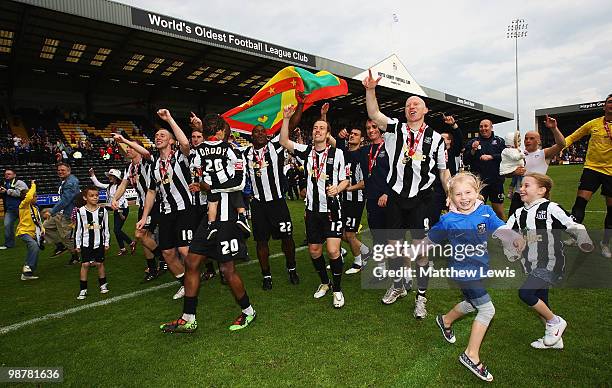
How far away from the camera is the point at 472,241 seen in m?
3.04

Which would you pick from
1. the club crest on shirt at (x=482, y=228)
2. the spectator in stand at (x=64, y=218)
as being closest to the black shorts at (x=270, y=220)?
the club crest on shirt at (x=482, y=228)

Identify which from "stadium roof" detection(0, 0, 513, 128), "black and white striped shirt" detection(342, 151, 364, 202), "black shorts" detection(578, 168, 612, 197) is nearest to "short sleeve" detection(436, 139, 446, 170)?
"black and white striped shirt" detection(342, 151, 364, 202)

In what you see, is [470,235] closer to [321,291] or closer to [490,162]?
[321,291]

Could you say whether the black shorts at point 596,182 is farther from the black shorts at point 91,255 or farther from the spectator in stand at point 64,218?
the spectator in stand at point 64,218

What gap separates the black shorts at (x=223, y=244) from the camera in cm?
394

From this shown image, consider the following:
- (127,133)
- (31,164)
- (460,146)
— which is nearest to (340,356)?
(460,146)

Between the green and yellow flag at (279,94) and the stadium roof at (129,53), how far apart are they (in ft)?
35.4

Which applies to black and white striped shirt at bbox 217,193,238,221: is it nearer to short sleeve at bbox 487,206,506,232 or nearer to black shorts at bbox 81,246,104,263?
short sleeve at bbox 487,206,506,232

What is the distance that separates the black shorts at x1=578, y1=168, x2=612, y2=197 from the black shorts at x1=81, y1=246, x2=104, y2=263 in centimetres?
713

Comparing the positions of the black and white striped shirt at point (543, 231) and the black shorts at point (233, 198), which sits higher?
the black shorts at point (233, 198)

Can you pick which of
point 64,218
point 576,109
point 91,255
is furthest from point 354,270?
point 576,109

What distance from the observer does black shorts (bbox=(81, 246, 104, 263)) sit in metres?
5.41

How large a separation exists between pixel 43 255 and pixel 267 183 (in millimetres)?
6450

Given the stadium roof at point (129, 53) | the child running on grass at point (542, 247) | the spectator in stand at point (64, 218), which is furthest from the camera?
the stadium roof at point (129, 53)
